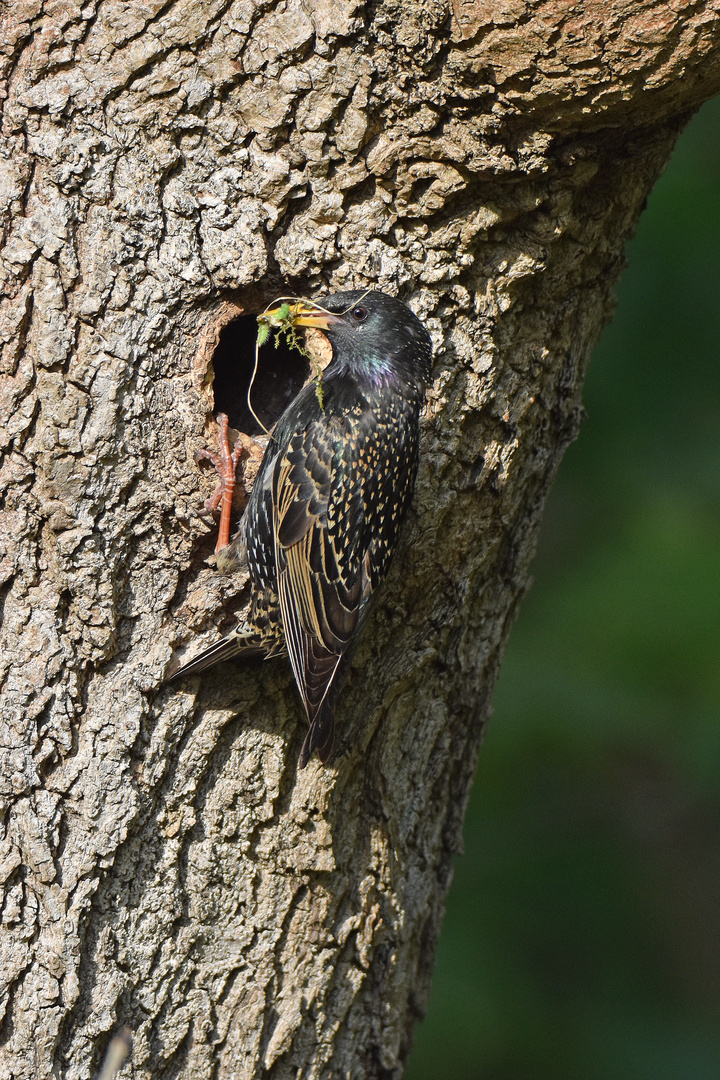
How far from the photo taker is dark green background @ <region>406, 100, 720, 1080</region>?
499 centimetres

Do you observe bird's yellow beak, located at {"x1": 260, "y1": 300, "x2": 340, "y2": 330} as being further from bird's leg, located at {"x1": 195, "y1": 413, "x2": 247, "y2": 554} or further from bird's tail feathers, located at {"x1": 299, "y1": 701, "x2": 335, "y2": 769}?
bird's tail feathers, located at {"x1": 299, "y1": 701, "x2": 335, "y2": 769}

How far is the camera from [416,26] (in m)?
2.34

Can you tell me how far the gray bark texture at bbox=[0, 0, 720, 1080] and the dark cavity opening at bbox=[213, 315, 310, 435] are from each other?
1.83 feet

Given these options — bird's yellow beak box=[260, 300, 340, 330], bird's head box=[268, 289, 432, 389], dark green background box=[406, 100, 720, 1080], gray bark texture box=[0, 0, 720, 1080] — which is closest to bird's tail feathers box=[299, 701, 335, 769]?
gray bark texture box=[0, 0, 720, 1080]

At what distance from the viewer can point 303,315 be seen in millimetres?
2680

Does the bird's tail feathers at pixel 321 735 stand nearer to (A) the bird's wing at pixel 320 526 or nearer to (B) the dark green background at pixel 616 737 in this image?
(A) the bird's wing at pixel 320 526

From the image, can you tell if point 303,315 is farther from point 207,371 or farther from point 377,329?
Result: point 207,371

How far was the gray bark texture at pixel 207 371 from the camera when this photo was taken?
7.86 ft

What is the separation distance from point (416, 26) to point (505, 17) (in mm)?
216

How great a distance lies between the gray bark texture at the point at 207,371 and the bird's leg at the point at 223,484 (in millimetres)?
48

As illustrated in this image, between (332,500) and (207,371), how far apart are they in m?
0.52

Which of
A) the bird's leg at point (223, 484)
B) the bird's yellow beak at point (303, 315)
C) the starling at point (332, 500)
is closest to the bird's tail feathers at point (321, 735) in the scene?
the starling at point (332, 500)

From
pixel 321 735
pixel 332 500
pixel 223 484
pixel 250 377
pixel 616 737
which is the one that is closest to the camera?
pixel 321 735

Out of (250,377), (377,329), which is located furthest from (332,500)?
(250,377)
